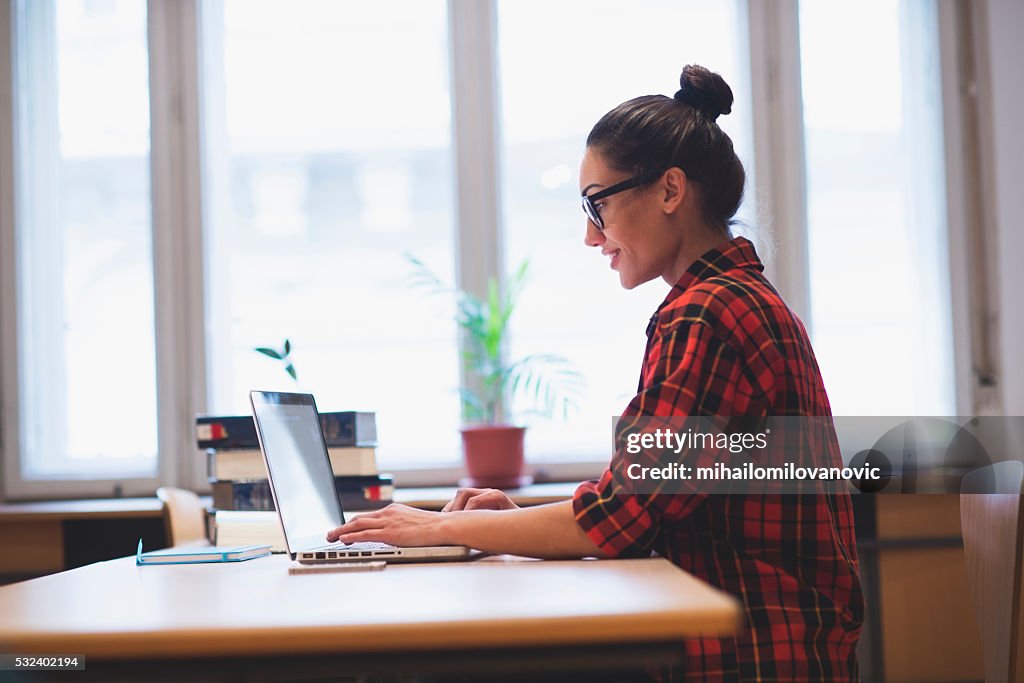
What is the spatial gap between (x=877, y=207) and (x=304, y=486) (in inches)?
105

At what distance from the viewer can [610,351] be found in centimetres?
356

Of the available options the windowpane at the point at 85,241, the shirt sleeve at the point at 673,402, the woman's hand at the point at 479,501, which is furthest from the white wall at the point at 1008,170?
the windowpane at the point at 85,241

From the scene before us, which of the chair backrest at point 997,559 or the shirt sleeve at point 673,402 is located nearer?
the shirt sleeve at point 673,402

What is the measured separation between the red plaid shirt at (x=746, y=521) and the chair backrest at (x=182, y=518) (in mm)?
1505

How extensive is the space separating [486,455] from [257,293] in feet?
3.72

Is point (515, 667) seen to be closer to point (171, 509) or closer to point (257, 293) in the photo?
point (171, 509)

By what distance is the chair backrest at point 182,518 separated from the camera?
244cm

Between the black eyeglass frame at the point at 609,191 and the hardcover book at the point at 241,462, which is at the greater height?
the black eyeglass frame at the point at 609,191

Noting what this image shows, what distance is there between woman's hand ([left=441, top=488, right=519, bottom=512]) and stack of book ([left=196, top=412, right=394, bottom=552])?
652 mm

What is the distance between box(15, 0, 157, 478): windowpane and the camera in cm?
365

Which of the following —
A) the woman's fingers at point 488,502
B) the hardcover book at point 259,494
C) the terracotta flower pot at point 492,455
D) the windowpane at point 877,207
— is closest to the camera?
the woman's fingers at point 488,502

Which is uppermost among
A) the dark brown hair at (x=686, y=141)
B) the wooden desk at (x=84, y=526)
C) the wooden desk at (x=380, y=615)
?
the dark brown hair at (x=686, y=141)

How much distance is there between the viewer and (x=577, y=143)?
142 inches

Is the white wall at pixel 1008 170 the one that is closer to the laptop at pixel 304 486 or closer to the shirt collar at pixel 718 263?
the shirt collar at pixel 718 263
